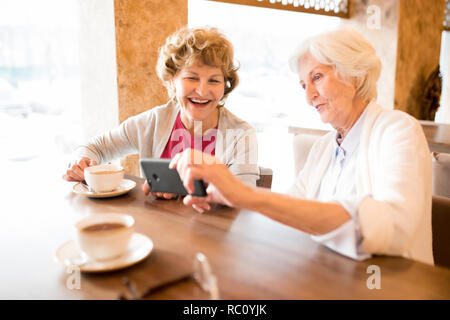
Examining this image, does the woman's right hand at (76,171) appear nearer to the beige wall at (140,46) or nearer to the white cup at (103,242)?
the white cup at (103,242)

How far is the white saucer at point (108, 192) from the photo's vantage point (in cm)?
128

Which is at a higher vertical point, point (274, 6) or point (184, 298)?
point (274, 6)

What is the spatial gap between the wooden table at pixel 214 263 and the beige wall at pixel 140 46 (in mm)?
1327

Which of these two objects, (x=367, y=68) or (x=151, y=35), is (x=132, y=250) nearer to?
(x=367, y=68)

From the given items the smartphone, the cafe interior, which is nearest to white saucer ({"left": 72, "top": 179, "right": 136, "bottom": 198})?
the cafe interior

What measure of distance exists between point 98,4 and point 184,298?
2189 millimetres

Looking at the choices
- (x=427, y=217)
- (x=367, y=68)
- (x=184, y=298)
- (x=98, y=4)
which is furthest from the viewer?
(x=98, y=4)

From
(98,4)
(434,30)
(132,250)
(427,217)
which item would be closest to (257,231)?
(132,250)

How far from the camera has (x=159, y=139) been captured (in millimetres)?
A: 1763

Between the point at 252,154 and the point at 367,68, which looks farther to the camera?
the point at 252,154

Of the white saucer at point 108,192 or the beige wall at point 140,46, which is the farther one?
the beige wall at point 140,46

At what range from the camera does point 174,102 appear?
1.88 meters

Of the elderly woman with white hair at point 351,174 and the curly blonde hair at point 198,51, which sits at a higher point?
the curly blonde hair at point 198,51

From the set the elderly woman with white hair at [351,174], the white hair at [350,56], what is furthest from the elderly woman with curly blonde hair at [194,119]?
the white hair at [350,56]
